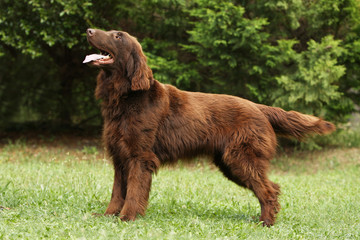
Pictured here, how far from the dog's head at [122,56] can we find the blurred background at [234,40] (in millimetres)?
5209

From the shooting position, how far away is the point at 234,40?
972 centimetres

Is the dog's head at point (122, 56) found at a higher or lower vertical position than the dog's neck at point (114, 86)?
higher

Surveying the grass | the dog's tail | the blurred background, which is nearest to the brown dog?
the dog's tail

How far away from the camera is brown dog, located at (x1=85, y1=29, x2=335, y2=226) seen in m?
4.53

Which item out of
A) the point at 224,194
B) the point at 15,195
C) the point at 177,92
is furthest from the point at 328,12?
the point at 15,195

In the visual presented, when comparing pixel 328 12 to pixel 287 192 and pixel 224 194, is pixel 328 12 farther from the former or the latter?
pixel 224 194

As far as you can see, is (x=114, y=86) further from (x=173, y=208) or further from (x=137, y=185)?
(x=173, y=208)

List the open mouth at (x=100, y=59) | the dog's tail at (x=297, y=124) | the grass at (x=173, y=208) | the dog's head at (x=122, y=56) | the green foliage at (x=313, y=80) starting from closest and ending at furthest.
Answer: the grass at (x=173, y=208) → the open mouth at (x=100, y=59) → the dog's head at (x=122, y=56) → the dog's tail at (x=297, y=124) → the green foliage at (x=313, y=80)

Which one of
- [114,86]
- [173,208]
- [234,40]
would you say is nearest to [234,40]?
[234,40]

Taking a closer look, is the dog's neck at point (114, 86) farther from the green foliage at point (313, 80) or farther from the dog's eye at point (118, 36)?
the green foliage at point (313, 80)

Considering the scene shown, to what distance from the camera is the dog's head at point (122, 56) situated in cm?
450

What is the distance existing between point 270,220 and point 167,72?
6.16 metres

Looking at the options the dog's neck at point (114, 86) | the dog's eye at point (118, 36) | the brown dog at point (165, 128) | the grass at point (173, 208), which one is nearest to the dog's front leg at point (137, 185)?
the brown dog at point (165, 128)

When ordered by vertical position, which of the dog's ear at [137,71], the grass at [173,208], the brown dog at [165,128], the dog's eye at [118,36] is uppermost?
the dog's eye at [118,36]
